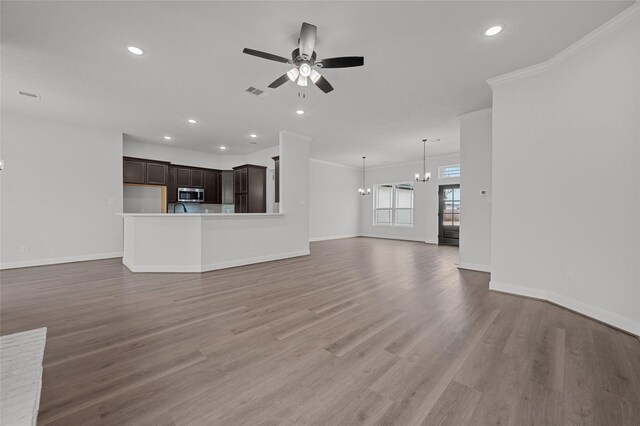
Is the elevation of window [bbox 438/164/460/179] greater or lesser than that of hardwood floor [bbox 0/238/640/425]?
greater

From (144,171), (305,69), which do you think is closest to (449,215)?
(305,69)

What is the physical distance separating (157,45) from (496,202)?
495 cm

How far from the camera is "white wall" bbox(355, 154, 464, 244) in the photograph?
9062 mm

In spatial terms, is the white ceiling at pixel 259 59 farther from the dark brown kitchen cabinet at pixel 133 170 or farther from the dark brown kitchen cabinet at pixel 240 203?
the dark brown kitchen cabinet at pixel 240 203

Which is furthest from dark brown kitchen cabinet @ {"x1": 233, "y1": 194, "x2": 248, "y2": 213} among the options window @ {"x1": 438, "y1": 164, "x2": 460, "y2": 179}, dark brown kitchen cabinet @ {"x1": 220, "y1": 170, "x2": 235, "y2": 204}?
window @ {"x1": 438, "y1": 164, "x2": 460, "y2": 179}

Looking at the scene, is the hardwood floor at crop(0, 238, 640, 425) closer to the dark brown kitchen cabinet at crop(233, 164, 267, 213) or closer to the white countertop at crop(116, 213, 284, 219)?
the white countertop at crop(116, 213, 284, 219)

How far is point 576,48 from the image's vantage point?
300 centimetres

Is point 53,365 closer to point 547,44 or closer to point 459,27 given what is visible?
→ point 459,27

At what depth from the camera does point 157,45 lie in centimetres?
303

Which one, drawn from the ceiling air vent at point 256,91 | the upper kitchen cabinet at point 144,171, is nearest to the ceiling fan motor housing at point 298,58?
the ceiling air vent at point 256,91

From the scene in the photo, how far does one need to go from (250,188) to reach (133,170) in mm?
3084

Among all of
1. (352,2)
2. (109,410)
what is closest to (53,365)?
(109,410)

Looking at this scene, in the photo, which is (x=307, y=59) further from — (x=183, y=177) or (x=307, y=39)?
(x=183, y=177)

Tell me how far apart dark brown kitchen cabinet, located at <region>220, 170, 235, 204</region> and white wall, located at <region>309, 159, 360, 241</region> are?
2.85 m
